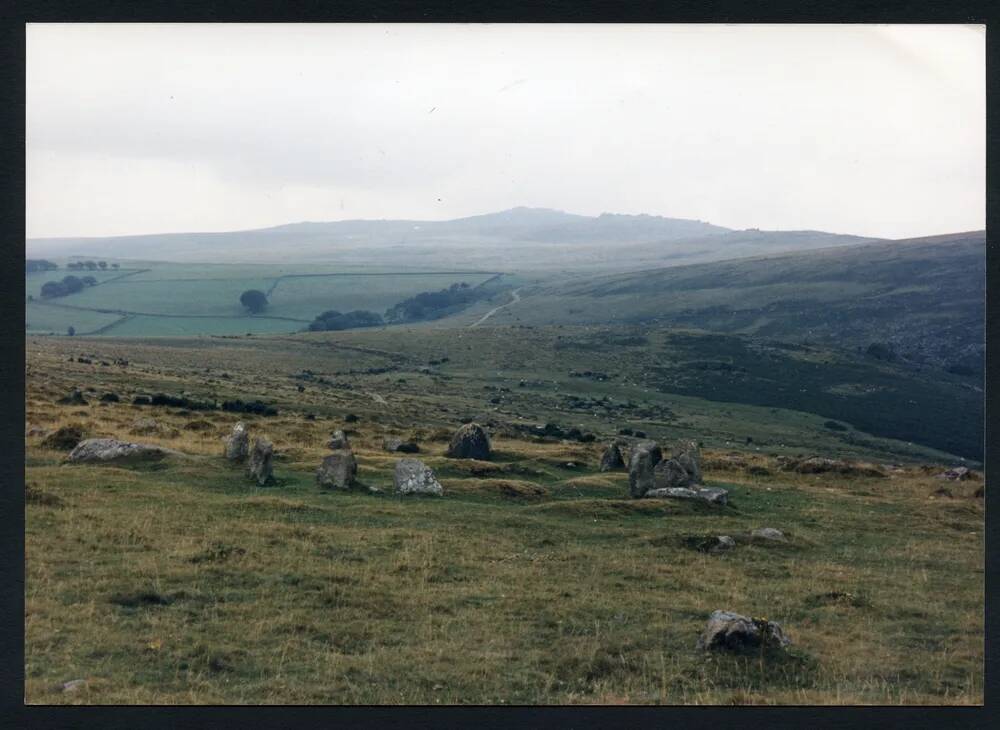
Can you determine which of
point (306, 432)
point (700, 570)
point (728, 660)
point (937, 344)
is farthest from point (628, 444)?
point (937, 344)

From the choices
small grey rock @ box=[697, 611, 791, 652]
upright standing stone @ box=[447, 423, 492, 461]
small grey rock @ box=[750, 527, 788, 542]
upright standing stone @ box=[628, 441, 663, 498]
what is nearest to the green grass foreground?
small grey rock @ box=[697, 611, 791, 652]

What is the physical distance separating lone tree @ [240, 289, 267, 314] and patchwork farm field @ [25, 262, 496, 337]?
1.18 meters

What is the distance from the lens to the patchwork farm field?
127 metres

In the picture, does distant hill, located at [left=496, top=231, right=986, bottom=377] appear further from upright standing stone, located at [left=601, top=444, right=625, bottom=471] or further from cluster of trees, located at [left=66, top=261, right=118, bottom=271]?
upright standing stone, located at [left=601, top=444, right=625, bottom=471]

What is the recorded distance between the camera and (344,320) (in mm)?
162875

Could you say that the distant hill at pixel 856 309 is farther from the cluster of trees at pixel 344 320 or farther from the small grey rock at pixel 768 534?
the small grey rock at pixel 768 534

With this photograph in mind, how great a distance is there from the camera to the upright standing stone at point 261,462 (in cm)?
2825

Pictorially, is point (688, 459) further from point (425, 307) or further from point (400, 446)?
point (425, 307)

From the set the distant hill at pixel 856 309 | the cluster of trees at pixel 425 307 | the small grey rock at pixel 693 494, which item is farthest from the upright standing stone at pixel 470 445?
the cluster of trees at pixel 425 307

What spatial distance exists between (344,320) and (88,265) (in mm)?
40327

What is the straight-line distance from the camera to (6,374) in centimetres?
1496

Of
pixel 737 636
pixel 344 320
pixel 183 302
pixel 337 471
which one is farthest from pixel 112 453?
pixel 344 320

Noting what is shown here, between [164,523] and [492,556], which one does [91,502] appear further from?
[492,556]

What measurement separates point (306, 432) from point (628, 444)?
79.1ft
